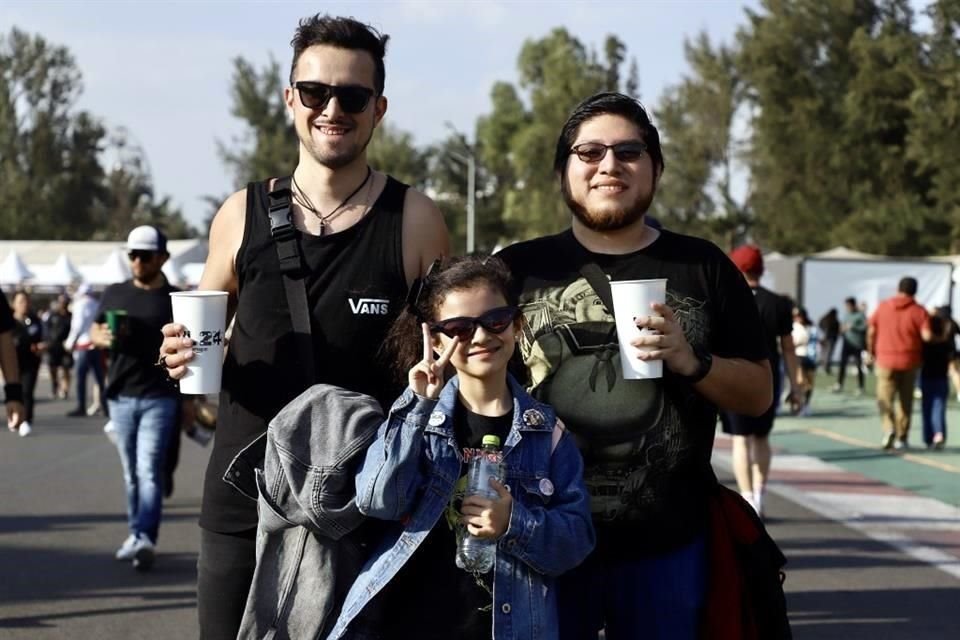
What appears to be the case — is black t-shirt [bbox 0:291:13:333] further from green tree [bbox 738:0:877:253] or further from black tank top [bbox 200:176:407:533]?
green tree [bbox 738:0:877:253]

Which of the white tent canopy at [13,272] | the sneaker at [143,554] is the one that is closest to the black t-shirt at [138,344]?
the sneaker at [143,554]

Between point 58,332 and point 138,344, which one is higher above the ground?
point 138,344

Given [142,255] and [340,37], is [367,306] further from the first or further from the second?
[142,255]

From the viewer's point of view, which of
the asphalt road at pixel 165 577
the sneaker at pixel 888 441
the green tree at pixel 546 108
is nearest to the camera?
the asphalt road at pixel 165 577

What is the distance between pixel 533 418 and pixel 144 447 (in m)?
5.74

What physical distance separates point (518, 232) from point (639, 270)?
67.9 metres

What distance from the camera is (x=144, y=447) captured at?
8.63m

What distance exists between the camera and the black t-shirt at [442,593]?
3320 mm

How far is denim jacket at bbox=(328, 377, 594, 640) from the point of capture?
3.24 m

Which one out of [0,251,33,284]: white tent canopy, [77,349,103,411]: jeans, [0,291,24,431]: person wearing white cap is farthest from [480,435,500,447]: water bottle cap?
[0,251,33,284]: white tent canopy

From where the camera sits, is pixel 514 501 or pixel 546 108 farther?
pixel 546 108

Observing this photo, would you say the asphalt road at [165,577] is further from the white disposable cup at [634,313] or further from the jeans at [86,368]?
the jeans at [86,368]

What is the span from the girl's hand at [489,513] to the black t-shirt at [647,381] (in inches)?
15.2

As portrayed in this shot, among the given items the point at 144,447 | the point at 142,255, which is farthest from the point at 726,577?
the point at 142,255
